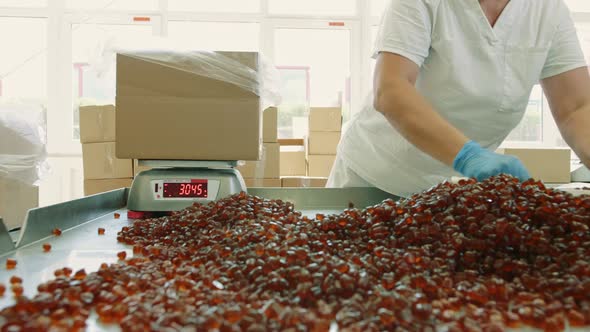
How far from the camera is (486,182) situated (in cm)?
97

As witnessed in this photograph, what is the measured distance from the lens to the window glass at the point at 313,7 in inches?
187

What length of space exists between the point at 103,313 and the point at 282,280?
232mm

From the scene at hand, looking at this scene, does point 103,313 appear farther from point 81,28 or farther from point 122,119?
point 81,28

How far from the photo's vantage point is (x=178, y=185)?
1.44 metres

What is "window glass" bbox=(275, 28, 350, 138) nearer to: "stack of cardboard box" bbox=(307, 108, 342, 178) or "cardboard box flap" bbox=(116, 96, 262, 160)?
"stack of cardboard box" bbox=(307, 108, 342, 178)

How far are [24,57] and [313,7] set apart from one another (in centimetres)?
281

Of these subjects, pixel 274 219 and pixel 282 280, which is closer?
pixel 282 280

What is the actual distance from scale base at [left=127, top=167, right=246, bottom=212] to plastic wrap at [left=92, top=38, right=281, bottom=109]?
287 millimetres

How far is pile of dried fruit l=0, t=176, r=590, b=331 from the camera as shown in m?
0.57

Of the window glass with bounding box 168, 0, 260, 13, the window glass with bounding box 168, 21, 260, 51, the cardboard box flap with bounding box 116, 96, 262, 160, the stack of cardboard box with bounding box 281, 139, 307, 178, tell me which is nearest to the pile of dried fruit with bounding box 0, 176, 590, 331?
the cardboard box flap with bounding box 116, 96, 262, 160

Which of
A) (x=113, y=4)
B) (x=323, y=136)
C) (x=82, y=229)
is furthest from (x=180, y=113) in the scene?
(x=113, y=4)

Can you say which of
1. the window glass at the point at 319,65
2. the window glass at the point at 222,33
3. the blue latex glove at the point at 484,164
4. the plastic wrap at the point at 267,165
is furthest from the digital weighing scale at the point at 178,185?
the window glass at the point at 319,65

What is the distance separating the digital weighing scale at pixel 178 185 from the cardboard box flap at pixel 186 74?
0.73 feet

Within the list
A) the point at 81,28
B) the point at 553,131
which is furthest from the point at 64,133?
the point at 553,131
